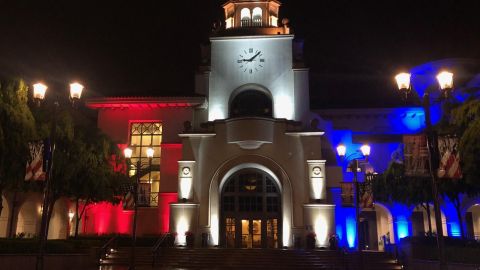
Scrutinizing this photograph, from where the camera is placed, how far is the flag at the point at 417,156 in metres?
14.5

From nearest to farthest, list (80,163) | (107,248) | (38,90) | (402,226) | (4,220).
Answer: (38,90) < (80,163) < (107,248) < (4,220) < (402,226)

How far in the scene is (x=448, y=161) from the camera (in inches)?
557

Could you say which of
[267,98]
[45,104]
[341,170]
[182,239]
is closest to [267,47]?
[267,98]

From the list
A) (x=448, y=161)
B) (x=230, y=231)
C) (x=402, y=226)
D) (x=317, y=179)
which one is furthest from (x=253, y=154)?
(x=448, y=161)

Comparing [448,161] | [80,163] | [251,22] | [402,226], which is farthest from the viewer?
[251,22]

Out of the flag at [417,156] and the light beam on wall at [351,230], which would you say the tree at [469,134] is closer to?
the flag at [417,156]

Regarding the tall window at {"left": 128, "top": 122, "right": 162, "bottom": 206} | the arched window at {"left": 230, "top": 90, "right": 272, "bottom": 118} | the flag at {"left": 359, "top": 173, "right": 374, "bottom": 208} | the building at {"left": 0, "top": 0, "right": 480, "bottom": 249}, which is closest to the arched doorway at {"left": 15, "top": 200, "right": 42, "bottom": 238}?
the building at {"left": 0, "top": 0, "right": 480, "bottom": 249}

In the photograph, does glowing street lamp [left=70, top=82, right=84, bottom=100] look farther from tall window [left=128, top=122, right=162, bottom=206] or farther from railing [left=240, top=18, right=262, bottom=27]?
railing [left=240, top=18, right=262, bottom=27]

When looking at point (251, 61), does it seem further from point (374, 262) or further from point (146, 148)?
point (374, 262)

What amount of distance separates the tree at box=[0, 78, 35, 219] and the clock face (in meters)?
20.6

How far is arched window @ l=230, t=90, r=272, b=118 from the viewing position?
3700 cm

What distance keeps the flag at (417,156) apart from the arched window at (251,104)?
22.0 m

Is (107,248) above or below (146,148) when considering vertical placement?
below

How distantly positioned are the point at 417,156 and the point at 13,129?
51.7 feet
